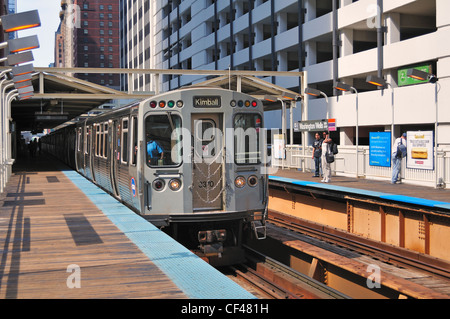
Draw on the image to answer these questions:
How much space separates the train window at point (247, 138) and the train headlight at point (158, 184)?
1.53 m

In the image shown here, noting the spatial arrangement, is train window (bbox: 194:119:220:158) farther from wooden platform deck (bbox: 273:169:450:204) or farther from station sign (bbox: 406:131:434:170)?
station sign (bbox: 406:131:434:170)

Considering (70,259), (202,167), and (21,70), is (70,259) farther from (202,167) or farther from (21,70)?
(21,70)

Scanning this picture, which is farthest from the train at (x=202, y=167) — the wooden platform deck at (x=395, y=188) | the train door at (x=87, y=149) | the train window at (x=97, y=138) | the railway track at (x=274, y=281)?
the train door at (x=87, y=149)

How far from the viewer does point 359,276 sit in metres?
10.5

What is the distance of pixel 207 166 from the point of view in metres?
11.0

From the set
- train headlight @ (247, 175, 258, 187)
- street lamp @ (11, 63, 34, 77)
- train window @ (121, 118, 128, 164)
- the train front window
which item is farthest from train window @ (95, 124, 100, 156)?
train headlight @ (247, 175, 258, 187)

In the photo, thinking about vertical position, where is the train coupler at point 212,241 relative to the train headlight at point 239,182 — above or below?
below

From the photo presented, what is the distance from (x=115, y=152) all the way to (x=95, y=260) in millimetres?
6296

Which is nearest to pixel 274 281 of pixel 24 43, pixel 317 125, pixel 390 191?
pixel 390 191

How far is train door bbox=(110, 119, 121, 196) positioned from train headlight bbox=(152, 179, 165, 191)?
8.84 feet

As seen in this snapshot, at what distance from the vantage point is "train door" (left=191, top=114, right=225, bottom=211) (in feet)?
36.1

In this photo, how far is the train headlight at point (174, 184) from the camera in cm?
1088

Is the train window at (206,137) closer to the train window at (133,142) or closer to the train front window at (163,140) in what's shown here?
the train front window at (163,140)
